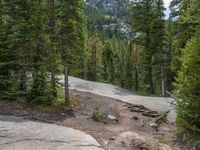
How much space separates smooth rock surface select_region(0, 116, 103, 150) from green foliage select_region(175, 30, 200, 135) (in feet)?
15.7

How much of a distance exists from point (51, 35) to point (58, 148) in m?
10.4

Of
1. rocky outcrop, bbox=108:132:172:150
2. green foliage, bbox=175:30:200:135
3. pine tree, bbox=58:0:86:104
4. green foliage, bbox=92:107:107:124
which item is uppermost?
pine tree, bbox=58:0:86:104

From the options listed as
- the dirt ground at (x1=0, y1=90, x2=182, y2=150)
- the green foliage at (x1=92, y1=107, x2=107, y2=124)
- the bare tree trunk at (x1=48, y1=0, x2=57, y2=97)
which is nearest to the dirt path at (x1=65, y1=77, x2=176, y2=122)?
the dirt ground at (x1=0, y1=90, x2=182, y2=150)

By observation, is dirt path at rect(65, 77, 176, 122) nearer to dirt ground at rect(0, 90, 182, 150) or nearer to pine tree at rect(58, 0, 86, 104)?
dirt ground at rect(0, 90, 182, 150)

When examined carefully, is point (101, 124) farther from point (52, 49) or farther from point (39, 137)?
point (52, 49)

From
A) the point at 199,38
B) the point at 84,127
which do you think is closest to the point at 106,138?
the point at 84,127

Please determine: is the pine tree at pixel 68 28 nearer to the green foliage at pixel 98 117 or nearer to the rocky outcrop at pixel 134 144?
the green foliage at pixel 98 117

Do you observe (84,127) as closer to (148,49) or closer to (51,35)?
(51,35)

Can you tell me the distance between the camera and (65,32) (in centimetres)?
2241

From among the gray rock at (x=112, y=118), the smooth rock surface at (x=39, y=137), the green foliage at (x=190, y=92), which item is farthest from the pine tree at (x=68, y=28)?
the green foliage at (x=190, y=92)

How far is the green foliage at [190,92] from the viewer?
16234mm

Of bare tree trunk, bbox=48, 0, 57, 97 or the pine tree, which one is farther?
the pine tree

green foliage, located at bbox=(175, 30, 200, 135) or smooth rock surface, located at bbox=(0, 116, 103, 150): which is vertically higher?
green foliage, located at bbox=(175, 30, 200, 135)

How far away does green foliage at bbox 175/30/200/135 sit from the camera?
1623 centimetres
